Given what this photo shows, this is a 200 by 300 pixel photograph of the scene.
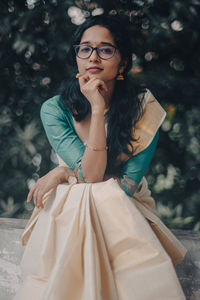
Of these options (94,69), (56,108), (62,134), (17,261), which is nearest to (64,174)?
(62,134)

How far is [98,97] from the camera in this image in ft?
4.74

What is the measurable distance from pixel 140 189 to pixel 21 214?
115 centimetres

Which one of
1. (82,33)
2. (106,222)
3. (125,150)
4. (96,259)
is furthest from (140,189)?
(82,33)

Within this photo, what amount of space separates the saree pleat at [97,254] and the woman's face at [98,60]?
471 millimetres

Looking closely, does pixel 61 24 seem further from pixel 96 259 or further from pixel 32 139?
pixel 96 259

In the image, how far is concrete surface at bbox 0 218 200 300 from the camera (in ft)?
5.12

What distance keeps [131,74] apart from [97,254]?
1.37 m

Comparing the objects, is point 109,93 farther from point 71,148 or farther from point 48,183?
point 48,183

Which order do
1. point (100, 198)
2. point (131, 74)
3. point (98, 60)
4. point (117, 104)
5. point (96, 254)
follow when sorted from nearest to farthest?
1. point (96, 254)
2. point (100, 198)
3. point (98, 60)
4. point (117, 104)
5. point (131, 74)

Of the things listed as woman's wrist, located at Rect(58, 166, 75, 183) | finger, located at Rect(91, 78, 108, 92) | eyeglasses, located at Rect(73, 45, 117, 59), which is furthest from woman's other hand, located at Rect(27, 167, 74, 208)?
eyeglasses, located at Rect(73, 45, 117, 59)

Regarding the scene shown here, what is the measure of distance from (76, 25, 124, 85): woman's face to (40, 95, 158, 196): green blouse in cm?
21

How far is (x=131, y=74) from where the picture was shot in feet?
7.48

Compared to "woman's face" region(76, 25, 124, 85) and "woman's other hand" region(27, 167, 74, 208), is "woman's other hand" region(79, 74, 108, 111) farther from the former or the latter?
"woman's other hand" region(27, 167, 74, 208)

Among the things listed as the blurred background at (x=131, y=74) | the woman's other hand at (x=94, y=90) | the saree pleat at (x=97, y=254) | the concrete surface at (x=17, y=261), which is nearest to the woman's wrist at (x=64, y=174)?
the saree pleat at (x=97, y=254)
